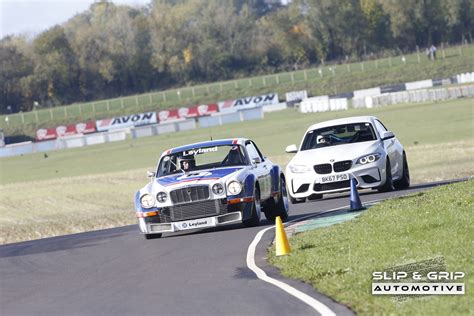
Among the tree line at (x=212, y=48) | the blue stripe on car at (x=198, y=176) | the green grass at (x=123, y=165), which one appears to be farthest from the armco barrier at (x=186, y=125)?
the blue stripe on car at (x=198, y=176)

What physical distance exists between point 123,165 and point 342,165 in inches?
1236

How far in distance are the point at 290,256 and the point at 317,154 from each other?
8532 mm

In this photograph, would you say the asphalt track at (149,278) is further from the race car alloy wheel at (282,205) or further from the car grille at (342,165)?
the car grille at (342,165)

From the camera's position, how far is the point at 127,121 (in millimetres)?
98938

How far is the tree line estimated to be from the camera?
125938mm

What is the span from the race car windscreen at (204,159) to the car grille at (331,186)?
3162 millimetres

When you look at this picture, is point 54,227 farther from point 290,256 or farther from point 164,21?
point 164,21

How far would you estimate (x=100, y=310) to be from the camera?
10305mm

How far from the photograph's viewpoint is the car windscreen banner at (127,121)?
9731 cm

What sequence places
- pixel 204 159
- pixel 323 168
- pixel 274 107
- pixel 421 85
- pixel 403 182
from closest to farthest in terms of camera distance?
pixel 204 159, pixel 323 168, pixel 403 182, pixel 421 85, pixel 274 107

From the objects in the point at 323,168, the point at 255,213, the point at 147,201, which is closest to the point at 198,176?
the point at 147,201

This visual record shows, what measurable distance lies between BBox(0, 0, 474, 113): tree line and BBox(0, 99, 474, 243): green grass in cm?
5132

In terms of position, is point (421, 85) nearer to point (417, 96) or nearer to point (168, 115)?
point (417, 96)

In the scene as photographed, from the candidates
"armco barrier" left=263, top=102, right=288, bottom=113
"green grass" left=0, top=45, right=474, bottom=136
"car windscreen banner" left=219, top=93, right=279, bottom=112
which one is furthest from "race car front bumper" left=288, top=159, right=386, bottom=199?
"green grass" left=0, top=45, right=474, bottom=136
